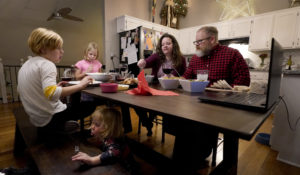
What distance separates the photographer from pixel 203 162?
63.8 inches

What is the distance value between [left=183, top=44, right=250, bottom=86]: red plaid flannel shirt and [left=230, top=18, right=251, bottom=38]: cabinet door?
9.65 ft

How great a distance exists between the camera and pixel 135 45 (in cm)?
351

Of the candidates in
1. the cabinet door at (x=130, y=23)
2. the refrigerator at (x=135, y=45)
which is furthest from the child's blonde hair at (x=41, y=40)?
the cabinet door at (x=130, y=23)

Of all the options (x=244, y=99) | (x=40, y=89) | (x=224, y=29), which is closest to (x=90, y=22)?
(x=224, y=29)

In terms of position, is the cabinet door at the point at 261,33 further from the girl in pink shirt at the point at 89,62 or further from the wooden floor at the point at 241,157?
the girl in pink shirt at the point at 89,62

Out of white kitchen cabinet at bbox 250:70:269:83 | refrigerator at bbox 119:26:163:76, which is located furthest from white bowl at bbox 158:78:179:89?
white kitchen cabinet at bbox 250:70:269:83

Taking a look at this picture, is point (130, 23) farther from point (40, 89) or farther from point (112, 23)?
point (40, 89)

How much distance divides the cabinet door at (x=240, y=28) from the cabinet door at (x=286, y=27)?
1.80 ft

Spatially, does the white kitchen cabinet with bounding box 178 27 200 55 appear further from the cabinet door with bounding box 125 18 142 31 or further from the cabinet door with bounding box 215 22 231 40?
the cabinet door with bounding box 125 18 142 31

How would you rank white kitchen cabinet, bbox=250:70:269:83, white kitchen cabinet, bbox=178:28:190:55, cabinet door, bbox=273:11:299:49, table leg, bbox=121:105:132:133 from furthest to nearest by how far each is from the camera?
white kitchen cabinet, bbox=178:28:190:55
white kitchen cabinet, bbox=250:70:269:83
cabinet door, bbox=273:11:299:49
table leg, bbox=121:105:132:133

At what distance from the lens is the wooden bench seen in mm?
711

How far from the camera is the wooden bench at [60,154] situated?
2.33 feet

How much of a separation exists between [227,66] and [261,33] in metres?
3.05

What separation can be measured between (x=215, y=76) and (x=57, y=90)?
4.89 ft
